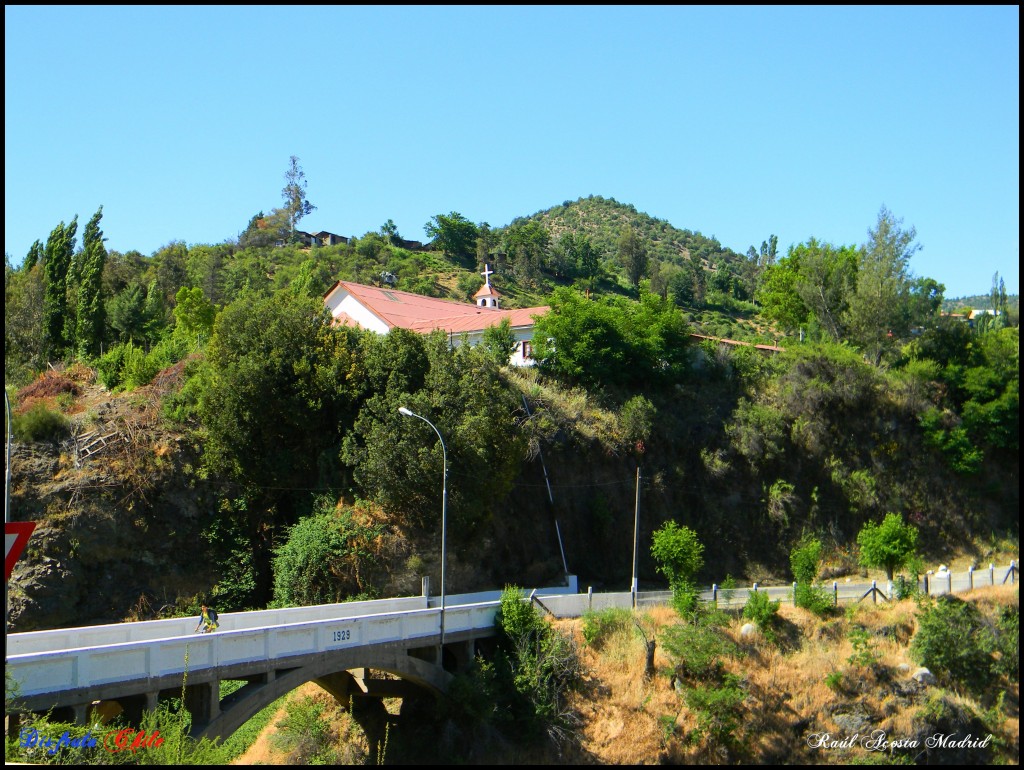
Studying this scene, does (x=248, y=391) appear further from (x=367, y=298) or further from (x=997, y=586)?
(x=997, y=586)

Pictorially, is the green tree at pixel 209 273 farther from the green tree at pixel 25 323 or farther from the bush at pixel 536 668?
the bush at pixel 536 668

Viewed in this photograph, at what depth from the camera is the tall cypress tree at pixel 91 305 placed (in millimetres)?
39562

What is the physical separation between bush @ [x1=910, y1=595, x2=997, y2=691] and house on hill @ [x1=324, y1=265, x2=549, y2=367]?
19.7 m

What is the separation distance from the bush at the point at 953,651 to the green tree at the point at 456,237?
2312 inches

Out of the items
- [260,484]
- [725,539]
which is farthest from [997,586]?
[260,484]

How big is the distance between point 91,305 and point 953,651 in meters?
35.7

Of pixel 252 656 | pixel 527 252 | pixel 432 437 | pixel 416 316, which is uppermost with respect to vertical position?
pixel 527 252

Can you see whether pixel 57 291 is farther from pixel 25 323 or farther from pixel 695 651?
pixel 695 651

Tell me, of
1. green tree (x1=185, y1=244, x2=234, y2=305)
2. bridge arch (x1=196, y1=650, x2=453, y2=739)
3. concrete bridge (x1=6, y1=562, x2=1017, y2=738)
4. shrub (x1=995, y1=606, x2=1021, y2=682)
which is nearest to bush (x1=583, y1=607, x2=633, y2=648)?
concrete bridge (x1=6, y1=562, x2=1017, y2=738)

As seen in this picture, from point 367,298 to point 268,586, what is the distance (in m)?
18.8

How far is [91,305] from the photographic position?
39.7 m

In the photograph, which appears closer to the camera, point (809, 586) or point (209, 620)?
point (209, 620)

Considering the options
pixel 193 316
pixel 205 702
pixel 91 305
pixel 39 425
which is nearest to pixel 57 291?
pixel 91 305

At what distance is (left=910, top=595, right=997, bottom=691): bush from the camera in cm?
2880
